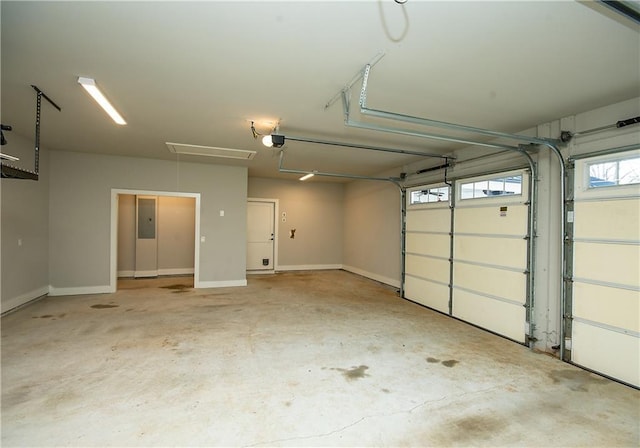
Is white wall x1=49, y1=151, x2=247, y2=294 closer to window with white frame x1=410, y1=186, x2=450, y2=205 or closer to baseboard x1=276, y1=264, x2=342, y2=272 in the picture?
baseboard x1=276, y1=264, x2=342, y2=272

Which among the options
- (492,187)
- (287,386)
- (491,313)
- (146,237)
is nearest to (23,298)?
(146,237)

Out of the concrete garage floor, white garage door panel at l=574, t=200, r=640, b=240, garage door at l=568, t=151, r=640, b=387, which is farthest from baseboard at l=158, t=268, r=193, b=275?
white garage door panel at l=574, t=200, r=640, b=240

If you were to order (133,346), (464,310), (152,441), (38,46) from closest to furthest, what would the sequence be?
(152,441) < (38,46) < (133,346) < (464,310)

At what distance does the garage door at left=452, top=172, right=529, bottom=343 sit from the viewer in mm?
3967

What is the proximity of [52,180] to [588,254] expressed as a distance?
26.8ft

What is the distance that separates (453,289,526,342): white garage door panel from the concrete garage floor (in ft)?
0.67

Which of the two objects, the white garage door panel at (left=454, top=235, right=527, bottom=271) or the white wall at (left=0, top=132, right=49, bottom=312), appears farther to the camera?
the white wall at (left=0, top=132, right=49, bottom=312)

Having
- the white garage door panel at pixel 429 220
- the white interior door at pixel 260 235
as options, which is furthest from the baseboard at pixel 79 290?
the white garage door panel at pixel 429 220

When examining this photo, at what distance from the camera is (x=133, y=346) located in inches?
138

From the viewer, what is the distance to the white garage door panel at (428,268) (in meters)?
5.20

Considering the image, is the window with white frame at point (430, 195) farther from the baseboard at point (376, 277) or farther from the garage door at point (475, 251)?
the baseboard at point (376, 277)

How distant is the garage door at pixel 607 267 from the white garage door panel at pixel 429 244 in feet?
6.32

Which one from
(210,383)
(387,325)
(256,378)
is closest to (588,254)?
(387,325)

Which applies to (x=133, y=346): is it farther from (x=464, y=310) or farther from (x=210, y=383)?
(x=464, y=310)
